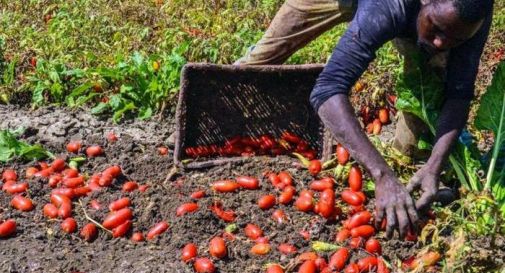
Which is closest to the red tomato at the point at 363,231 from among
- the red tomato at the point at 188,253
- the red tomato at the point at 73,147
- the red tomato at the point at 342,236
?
the red tomato at the point at 342,236

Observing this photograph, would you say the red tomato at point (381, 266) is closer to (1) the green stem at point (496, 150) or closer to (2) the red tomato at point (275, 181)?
(1) the green stem at point (496, 150)

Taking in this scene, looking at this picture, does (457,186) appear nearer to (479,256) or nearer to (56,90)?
(479,256)

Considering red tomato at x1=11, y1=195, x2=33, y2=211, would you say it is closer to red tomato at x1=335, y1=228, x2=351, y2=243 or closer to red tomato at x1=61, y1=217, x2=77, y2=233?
red tomato at x1=61, y1=217, x2=77, y2=233

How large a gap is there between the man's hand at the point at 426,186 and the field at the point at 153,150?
0.08 m

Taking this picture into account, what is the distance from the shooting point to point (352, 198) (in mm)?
4227

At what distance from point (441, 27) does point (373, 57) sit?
1.11 feet

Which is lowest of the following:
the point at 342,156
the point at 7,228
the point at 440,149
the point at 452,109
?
the point at 7,228

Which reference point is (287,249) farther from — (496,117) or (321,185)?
(496,117)

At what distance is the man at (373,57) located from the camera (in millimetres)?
3410

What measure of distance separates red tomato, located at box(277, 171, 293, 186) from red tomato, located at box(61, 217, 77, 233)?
1170 mm

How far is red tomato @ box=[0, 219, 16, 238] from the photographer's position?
160 inches

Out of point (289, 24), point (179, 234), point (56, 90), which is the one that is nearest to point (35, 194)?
point (179, 234)

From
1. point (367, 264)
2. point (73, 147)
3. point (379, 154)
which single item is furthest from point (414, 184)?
point (73, 147)

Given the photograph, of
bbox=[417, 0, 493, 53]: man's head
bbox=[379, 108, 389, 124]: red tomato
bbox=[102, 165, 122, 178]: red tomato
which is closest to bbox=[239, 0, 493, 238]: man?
bbox=[417, 0, 493, 53]: man's head
